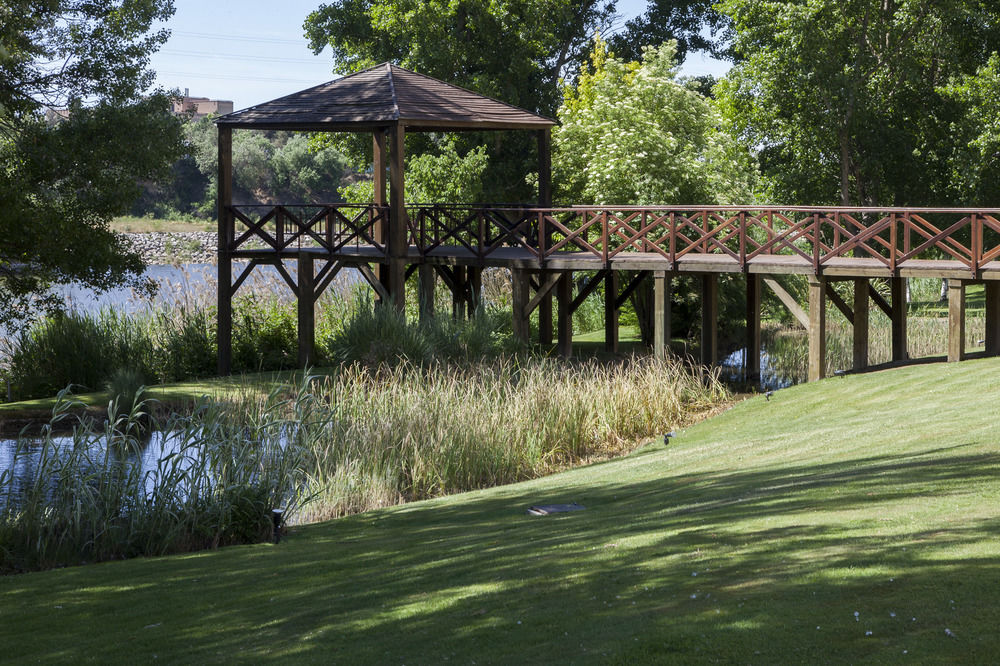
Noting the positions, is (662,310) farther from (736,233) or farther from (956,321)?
(956,321)

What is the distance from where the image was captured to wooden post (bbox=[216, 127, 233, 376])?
68.4 feet

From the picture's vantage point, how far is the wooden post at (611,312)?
22.1 meters

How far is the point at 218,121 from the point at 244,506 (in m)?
13.3

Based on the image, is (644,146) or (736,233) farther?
(644,146)

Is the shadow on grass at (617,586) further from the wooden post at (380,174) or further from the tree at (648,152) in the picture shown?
the wooden post at (380,174)

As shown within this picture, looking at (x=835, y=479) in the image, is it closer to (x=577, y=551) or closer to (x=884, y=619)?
(x=577, y=551)

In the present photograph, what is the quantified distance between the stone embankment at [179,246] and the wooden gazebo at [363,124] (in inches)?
1457

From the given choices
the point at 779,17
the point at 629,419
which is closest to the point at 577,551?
→ the point at 629,419

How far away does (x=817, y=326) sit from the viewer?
1750cm

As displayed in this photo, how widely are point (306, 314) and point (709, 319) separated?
7441 mm

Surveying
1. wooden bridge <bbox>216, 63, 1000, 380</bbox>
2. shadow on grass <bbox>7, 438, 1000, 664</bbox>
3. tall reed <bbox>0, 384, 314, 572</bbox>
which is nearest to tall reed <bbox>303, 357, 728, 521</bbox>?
tall reed <bbox>0, 384, 314, 572</bbox>

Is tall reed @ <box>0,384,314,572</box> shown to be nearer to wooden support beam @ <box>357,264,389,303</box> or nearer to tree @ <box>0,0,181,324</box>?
tree @ <box>0,0,181,324</box>

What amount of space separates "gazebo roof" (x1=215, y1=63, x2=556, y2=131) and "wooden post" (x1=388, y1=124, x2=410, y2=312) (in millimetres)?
550

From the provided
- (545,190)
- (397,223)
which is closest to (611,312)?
(545,190)
